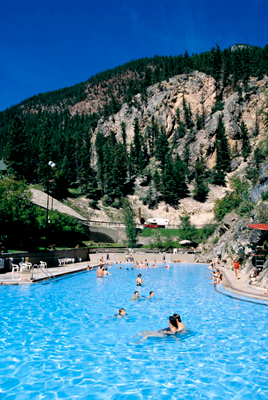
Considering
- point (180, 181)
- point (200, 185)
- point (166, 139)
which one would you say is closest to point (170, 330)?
point (180, 181)

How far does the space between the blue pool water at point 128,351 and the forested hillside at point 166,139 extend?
60.8 metres

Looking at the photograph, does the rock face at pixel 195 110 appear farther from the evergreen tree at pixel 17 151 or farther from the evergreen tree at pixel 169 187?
the evergreen tree at pixel 17 151

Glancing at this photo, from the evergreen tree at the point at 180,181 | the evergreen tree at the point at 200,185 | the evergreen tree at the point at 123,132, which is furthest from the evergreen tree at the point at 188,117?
the evergreen tree at the point at 200,185

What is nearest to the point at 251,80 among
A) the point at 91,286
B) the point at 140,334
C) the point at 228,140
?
the point at 228,140

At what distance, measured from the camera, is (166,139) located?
10456 cm

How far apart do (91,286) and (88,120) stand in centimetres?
11783

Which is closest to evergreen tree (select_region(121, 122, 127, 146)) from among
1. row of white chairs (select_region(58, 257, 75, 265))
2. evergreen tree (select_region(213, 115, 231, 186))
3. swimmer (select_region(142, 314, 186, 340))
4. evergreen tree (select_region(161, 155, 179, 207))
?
evergreen tree (select_region(161, 155, 179, 207))

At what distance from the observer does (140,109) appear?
11875 cm

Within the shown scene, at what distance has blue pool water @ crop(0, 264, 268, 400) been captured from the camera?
6625mm

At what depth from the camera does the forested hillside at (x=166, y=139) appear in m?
82.8

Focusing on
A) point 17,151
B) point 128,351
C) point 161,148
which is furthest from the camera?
point 161,148

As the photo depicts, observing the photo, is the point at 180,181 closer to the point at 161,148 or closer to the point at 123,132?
the point at 161,148

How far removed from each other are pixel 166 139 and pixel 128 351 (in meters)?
99.1

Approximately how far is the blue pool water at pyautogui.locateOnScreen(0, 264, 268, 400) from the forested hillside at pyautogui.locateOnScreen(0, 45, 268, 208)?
60807 mm
